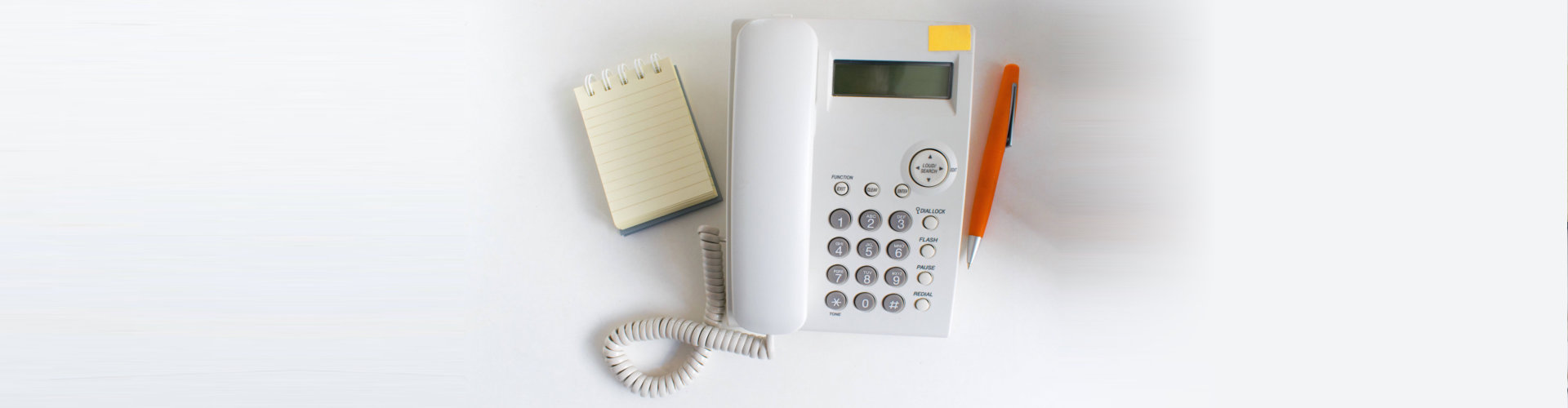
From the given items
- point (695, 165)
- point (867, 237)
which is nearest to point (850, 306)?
point (867, 237)

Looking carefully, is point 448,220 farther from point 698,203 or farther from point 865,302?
point 865,302

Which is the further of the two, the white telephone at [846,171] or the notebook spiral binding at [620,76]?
the notebook spiral binding at [620,76]

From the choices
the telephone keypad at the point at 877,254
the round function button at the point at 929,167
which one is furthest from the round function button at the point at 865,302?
the round function button at the point at 929,167

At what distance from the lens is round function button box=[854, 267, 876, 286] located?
0.57m

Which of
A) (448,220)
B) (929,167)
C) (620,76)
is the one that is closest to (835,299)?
(929,167)

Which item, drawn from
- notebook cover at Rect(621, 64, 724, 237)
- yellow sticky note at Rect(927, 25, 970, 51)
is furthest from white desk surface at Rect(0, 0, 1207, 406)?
yellow sticky note at Rect(927, 25, 970, 51)

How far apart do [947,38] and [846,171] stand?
0.13 meters

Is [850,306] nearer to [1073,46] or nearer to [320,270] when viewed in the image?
[1073,46]

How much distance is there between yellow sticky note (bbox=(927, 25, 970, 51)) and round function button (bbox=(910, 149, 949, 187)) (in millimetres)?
80

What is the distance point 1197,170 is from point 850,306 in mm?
277

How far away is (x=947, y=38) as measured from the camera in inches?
21.3

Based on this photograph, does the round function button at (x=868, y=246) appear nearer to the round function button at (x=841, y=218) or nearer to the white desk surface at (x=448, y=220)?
the round function button at (x=841, y=218)

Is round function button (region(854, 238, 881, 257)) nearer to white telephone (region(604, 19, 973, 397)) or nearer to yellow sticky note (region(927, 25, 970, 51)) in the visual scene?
white telephone (region(604, 19, 973, 397))

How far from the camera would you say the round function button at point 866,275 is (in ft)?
1.88
